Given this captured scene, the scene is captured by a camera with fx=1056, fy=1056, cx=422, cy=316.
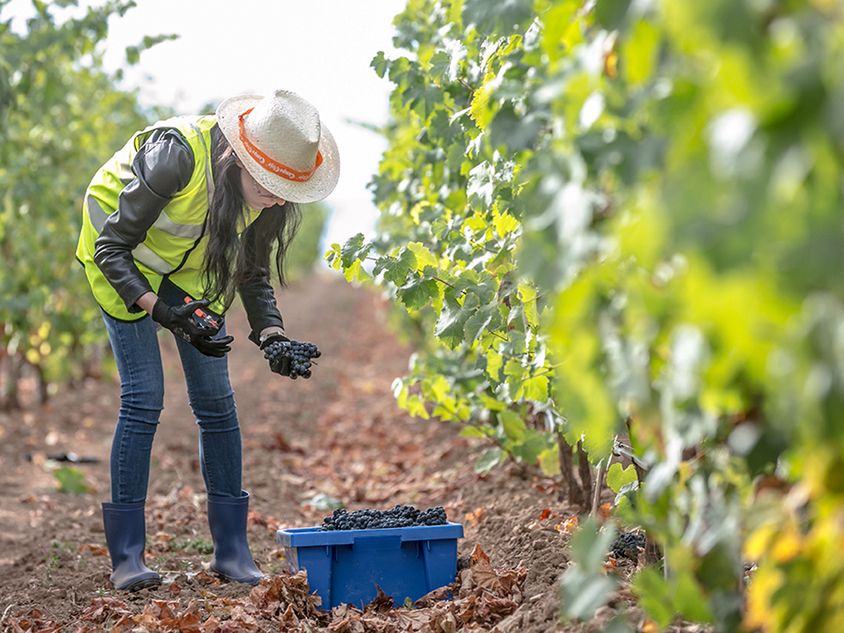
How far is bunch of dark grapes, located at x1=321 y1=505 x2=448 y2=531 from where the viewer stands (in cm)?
322

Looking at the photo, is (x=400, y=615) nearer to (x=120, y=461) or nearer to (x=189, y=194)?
(x=120, y=461)

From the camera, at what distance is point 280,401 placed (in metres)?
9.16

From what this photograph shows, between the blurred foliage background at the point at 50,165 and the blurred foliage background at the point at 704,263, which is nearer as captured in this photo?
the blurred foliage background at the point at 704,263

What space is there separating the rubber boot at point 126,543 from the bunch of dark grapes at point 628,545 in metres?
1.51

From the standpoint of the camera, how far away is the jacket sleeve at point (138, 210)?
3281 millimetres

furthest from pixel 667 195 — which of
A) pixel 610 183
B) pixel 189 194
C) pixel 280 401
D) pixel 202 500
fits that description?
pixel 280 401

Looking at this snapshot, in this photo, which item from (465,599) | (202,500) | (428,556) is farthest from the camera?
(202,500)

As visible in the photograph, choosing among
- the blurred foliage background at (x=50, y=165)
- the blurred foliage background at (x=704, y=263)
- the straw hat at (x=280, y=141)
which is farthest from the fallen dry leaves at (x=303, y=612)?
the blurred foliage background at (x=50, y=165)

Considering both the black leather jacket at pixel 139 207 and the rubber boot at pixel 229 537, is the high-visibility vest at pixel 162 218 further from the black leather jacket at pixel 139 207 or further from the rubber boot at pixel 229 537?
the rubber boot at pixel 229 537

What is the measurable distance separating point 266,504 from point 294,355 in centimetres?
215

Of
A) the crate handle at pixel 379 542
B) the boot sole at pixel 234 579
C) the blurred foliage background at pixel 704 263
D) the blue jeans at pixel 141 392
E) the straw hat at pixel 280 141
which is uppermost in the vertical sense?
the straw hat at pixel 280 141

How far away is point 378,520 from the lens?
10.6 ft

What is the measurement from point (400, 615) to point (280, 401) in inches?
247

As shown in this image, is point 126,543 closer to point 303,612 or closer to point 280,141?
point 303,612
